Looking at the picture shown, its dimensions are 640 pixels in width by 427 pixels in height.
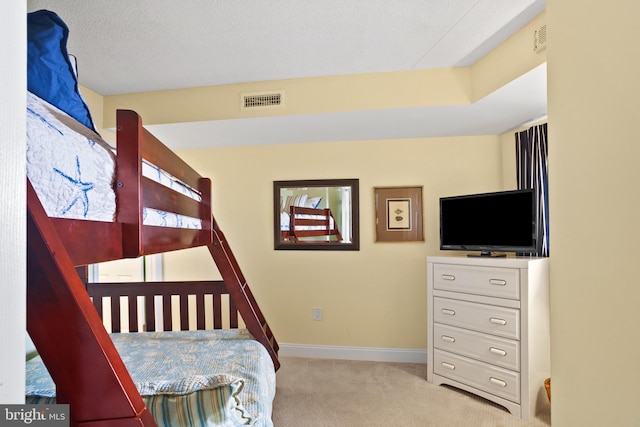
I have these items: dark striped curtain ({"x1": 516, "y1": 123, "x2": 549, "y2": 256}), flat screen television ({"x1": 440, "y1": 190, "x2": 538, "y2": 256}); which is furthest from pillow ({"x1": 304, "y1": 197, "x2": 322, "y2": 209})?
dark striped curtain ({"x1": 516, "y1": 123, "x2": 549, "y2": 256})

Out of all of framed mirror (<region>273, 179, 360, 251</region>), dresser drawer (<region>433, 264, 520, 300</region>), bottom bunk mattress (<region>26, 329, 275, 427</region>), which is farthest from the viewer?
framed mirror (<region>273, 179, 360, 251</region>)

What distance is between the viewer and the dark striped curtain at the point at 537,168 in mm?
2396

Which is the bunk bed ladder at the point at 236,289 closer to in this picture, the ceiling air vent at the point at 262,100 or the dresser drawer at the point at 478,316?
the ceiling air vent at the point at 262,100

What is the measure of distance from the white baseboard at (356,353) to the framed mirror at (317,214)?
0.97 metres

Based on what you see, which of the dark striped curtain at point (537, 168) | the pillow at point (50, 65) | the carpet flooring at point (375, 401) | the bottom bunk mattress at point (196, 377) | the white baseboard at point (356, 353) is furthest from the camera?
the white baseboard at point (356, 353)

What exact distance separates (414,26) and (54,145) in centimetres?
184

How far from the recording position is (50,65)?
1002mm

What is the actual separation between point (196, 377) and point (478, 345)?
82.1 inches

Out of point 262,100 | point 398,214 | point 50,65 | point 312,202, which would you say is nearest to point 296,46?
point 262,100

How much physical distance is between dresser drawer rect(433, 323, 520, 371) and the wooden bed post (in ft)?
7.33

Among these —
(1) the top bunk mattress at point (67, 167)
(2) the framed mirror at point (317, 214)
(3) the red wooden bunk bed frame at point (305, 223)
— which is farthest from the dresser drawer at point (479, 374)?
(1) the top bunk mattress at point (67, 167)

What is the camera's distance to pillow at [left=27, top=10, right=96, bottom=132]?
968 mm

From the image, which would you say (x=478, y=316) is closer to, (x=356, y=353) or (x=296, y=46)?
(x=356, y=353)

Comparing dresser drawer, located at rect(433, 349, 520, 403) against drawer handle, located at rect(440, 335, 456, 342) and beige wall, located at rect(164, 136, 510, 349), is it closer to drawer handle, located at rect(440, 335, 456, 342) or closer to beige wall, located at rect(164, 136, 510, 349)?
drawer handle, located at rect(440, 335, 456, 342)
